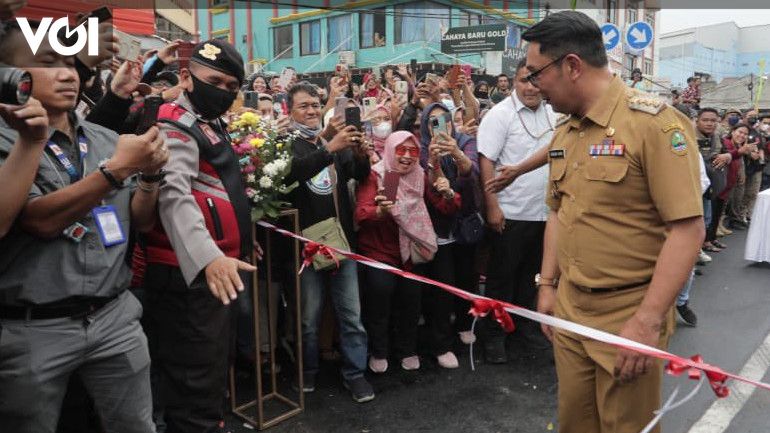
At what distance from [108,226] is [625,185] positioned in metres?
1.89

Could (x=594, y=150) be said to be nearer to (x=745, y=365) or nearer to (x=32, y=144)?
(x=32, y=144)

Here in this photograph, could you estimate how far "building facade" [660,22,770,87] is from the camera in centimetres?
4172

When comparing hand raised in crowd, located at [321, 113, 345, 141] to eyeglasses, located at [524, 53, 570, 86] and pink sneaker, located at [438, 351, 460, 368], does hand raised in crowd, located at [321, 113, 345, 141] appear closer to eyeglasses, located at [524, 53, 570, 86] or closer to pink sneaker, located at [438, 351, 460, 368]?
eyeglasses, located at [524, 53, 570, 86]

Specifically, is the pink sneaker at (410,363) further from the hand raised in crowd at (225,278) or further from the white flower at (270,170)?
the hand raised in crowd at (225,278)

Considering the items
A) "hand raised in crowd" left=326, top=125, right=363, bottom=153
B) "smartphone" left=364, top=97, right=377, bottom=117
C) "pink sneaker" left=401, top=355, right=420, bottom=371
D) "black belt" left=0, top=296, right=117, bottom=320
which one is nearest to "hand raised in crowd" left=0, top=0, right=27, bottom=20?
"black belt" left=0, top=296, right=117, bottom=320

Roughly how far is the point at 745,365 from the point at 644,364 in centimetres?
299

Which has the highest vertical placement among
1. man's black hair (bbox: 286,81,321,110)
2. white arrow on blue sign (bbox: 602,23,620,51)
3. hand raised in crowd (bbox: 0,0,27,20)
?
white arrow on blue sign (bbox: 602,23,620,51)

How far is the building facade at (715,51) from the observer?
137 ft

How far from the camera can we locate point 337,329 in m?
4.35

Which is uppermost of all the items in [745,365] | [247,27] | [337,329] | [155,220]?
[247,27]

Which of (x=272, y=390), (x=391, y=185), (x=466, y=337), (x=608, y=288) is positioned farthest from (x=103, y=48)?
(x=466, y=337)

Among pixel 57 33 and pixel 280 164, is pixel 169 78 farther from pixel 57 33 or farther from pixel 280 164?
pixel 57 33

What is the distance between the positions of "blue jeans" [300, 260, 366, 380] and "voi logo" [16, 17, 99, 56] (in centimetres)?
199

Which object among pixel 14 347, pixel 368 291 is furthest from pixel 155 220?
pixel 368 291
